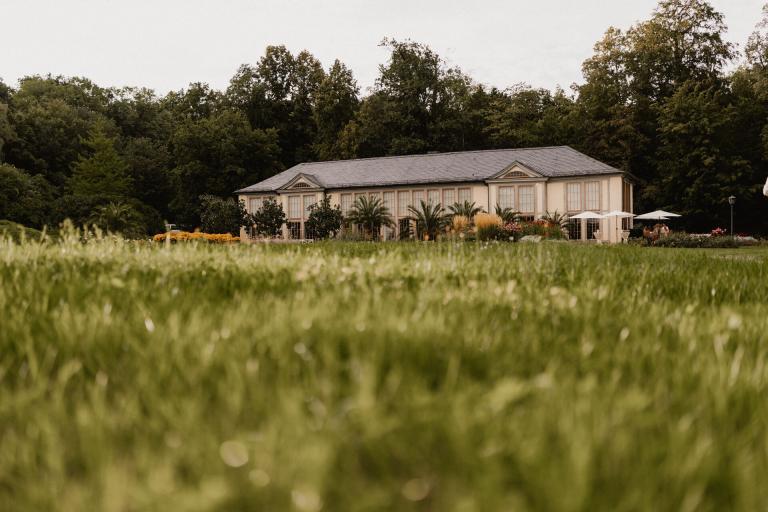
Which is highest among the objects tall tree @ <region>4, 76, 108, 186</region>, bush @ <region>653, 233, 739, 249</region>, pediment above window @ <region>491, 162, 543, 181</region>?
tall tree @ <region>4, 76, 108, 186</region>

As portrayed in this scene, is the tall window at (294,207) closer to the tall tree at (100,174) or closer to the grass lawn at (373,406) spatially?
the tall tree at (100,174)

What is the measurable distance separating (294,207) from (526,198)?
58.7ft

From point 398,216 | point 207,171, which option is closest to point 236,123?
point 207,171

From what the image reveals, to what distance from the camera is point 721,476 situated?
1.38 m

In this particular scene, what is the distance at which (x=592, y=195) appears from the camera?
144ft

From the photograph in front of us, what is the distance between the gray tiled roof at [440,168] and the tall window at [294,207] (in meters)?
1.44

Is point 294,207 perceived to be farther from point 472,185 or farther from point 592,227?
point 592,227

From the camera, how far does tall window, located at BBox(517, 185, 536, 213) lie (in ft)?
150

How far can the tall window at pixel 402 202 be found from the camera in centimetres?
4947

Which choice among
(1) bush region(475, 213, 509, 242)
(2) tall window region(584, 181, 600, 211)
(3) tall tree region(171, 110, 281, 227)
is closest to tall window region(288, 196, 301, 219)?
(3) tall tree region(171, 110, 281, 227)

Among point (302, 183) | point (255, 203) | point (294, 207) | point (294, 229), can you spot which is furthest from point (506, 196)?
point (255, 203)

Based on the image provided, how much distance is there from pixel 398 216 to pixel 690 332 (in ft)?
154

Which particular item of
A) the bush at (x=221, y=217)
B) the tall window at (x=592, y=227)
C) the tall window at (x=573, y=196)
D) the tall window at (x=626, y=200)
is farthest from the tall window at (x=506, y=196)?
the bush at (x=221, y=217)

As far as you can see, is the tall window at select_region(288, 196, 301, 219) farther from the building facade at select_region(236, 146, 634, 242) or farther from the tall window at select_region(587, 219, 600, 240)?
the tall window at select_region(587, 219, 600, 240)
